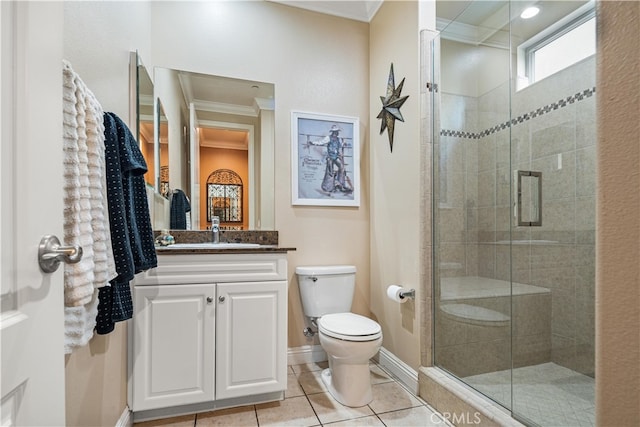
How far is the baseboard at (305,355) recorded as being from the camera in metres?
2.29

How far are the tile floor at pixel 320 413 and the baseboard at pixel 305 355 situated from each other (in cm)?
34

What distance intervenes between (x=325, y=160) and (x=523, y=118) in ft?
4.48

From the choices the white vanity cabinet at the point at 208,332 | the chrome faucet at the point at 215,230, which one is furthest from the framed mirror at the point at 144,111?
the white vanity cabinet at the point at 208,332

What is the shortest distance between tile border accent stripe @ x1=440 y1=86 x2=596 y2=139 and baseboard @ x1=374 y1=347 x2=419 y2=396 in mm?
1490

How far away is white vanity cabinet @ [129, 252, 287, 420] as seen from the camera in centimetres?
157

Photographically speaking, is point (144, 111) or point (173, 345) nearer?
point (173, 345)

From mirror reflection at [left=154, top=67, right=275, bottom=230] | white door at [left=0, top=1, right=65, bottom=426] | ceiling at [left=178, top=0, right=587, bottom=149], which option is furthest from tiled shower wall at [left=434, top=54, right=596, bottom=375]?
white door at [left=0, top=1, right=65, bottom=426]

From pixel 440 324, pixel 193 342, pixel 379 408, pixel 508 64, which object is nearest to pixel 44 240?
pixel 193 342

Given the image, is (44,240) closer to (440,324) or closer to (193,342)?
(193,342)

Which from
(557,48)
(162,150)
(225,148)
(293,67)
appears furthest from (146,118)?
(557,48)

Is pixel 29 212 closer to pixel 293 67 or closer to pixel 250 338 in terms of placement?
pixel 250 338

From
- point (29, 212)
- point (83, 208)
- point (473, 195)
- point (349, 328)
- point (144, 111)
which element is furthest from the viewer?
point (473, 195)

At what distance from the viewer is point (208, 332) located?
1638 mm

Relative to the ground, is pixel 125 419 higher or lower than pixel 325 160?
lower
